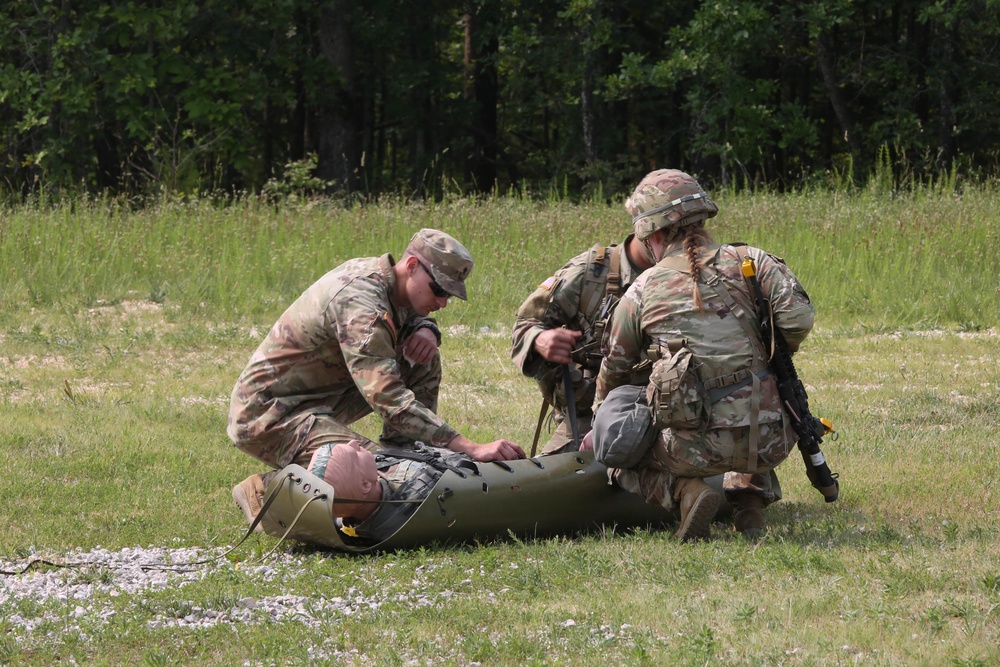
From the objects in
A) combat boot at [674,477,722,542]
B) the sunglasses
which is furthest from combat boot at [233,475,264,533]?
combat boot at [674,477,722,542]

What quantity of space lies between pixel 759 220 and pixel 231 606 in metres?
10.4

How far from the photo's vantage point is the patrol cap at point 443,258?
5.69 m

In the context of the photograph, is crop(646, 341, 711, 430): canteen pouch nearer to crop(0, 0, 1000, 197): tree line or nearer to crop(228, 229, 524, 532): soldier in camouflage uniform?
crop(228, 229, 524, 532): soldier in camouflage uniform

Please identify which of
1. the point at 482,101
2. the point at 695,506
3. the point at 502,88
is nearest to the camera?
the point at 695,506

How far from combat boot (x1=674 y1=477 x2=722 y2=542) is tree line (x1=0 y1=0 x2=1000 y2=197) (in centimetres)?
1363

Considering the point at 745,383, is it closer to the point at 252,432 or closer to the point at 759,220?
the point at 252,432

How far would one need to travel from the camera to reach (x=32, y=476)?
22.5 ft

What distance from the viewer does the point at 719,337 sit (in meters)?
5.33

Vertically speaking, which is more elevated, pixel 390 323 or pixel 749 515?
pixel 390 323

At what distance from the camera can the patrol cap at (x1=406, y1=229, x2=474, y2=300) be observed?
569 centimetres

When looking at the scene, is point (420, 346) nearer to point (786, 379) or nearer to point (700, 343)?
point (700, 343)

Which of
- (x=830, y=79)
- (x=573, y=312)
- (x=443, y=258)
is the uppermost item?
(x=830, y=79)

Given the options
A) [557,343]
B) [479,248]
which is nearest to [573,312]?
[557,343]

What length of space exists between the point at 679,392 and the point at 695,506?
0.52 meters
